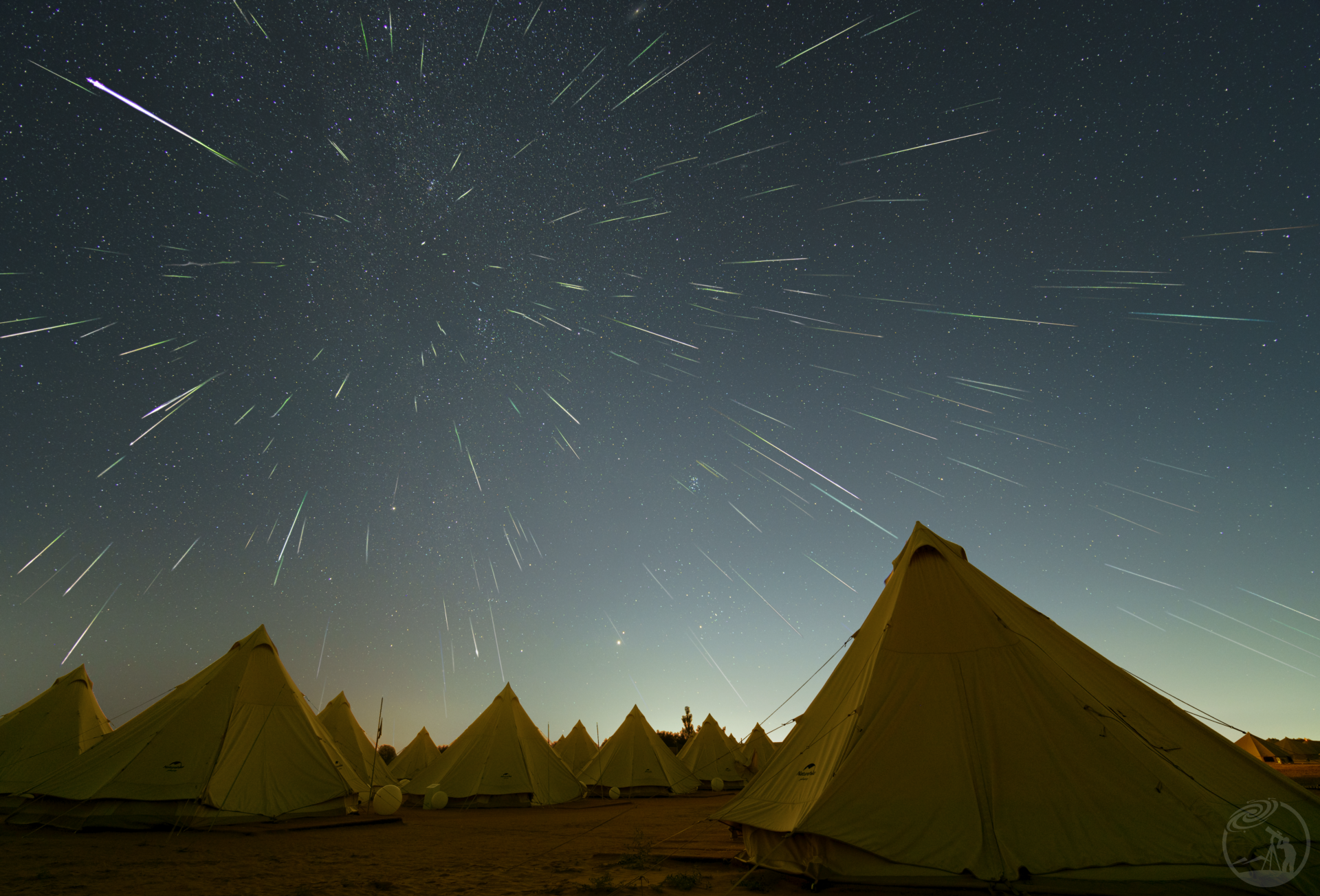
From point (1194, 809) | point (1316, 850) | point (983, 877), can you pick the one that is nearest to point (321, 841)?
point (983, 877)

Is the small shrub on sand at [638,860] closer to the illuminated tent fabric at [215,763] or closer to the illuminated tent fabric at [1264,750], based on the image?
A: the illuminated tent fabric at [215,763]

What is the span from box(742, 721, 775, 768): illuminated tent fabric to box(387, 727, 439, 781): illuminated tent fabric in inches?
718

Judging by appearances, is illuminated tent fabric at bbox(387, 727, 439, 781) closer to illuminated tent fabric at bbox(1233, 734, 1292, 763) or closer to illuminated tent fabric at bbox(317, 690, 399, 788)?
illuminated tent fabric at bbox(317, 690, 399, 788)

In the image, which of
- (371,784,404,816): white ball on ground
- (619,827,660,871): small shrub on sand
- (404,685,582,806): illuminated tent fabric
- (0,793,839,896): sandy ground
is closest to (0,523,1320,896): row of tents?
(0,793,839,896): sandy ground

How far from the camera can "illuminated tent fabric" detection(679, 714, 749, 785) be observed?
31.5m

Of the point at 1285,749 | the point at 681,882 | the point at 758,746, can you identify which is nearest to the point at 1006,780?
the point at 681,882

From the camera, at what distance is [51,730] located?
57.1 feet

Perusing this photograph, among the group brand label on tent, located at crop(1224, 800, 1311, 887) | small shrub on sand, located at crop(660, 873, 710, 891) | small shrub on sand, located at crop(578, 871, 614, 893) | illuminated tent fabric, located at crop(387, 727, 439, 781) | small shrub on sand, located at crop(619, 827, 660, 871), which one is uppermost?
brand label on tent, located at crop(1224, 800, 1311, 887)

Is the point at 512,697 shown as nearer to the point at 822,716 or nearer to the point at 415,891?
the point at 415,891

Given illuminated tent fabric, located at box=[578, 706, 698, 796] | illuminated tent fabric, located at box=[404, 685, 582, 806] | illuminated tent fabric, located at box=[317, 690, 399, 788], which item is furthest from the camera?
illuminated tent fabric, located at box=[317, 690, 399, 788]

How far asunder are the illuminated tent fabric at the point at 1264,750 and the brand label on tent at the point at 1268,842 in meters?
31.0

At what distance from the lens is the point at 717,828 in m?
13.6

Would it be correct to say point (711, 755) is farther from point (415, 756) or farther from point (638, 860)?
point (638, 860)

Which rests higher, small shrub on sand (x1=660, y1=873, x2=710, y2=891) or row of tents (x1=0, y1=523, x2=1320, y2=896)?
row of tents (x1=0, y1=523, x2=1320, y2=896)
